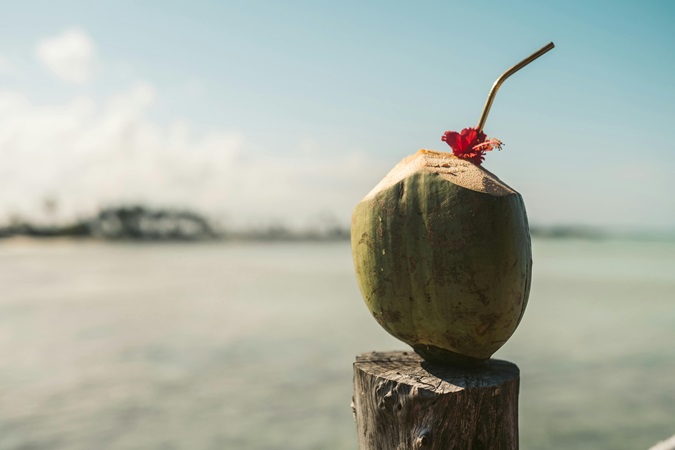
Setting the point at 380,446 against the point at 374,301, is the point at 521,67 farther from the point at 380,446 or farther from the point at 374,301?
the point at 380,446

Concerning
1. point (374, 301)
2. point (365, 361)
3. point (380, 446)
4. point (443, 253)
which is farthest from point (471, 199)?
point (380, 446)

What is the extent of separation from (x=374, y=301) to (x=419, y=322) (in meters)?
0.21

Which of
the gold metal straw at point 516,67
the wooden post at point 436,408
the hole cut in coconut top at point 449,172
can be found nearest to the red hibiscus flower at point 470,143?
the hole cut in coconut top at point 449,172

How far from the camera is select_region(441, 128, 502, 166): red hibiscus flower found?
2562 millimetres

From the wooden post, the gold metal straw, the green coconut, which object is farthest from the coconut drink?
the gold metal straw

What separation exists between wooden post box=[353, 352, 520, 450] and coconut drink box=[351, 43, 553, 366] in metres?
0.15

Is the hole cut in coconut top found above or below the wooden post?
above

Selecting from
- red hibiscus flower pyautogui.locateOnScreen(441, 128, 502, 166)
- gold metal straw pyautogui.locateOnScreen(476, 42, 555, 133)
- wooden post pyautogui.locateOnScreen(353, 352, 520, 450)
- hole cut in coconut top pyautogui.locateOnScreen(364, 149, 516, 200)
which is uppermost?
gold metal straw pyautogui.locateOnScreen(476, 42, 555, 133)

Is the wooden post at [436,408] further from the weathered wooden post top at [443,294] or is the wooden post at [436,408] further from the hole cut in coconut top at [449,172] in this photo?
the hole cut in coconut top at [449,172]

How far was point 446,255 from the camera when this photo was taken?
2242 millimetres

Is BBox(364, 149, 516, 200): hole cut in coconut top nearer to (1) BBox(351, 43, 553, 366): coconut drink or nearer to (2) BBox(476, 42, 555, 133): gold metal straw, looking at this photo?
(1) BBox(351, 43, 553, 366): coconut drink

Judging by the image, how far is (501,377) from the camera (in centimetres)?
237

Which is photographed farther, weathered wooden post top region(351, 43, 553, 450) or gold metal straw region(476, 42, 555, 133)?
gold metal straw region(476, 42, 555, 133)

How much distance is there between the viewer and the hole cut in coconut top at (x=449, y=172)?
2.30 m
